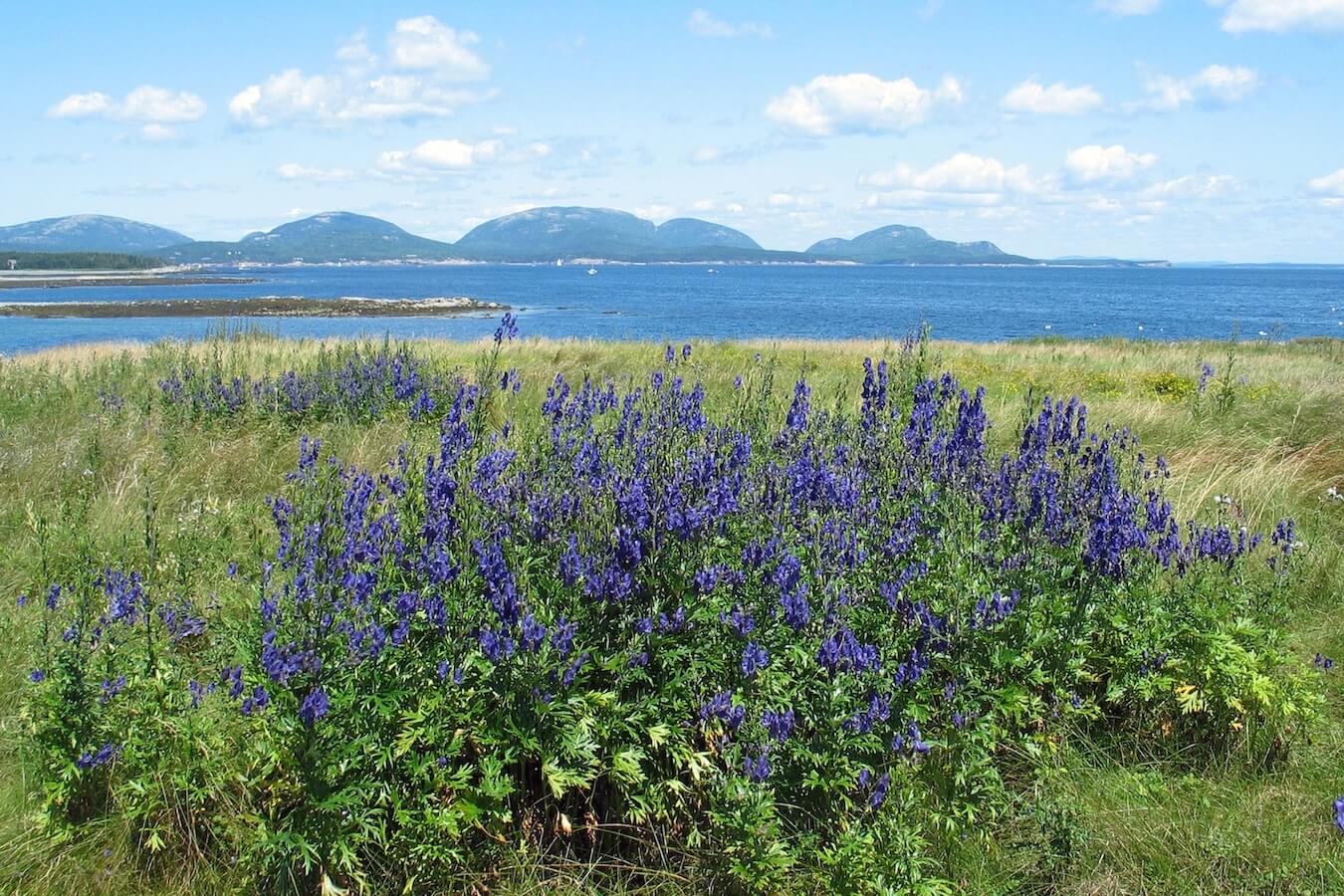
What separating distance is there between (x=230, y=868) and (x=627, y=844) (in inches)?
52.1

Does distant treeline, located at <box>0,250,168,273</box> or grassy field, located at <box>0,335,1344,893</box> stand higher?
distant treeline, located at <box>0,250,168,273</box>

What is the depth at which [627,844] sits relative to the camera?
3279mm

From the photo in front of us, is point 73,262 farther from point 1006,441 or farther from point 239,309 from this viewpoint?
point 1006,441

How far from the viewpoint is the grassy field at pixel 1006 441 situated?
3084 millimetres

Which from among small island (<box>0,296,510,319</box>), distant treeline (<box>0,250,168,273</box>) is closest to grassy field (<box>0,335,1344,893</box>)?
small island (<box>0,296,510,319</box>)

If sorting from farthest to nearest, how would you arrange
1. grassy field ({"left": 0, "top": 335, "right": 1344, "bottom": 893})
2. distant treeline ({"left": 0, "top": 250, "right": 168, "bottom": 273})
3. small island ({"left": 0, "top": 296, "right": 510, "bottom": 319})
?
distant treeline ({"left": 0, "top": 250, "right": 168, "bottom": 273})
small island ({"left": 0, "top": 296, "right": 510, "bottom": 319})
grassy field ({"left": 0, "top": 335, "right": 1344, "bottom": 893})

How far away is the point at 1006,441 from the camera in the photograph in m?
8.62

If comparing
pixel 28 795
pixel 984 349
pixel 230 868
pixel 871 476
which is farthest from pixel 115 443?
pixel 984 349

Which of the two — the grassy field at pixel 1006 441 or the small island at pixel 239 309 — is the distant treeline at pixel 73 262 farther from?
the grassy field at pixel 1006 441

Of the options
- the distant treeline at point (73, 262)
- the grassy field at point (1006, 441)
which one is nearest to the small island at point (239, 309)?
the grassy field at point (1006, 441)

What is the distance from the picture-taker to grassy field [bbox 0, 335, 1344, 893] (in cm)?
308

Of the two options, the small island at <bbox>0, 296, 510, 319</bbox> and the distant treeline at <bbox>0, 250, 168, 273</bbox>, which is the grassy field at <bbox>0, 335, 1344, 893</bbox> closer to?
the small island at <bbox>0, 296, 510, 319</bbox>

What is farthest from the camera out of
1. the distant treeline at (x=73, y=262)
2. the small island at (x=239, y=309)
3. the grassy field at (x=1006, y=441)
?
the distant treeline at (x=73, y=262)

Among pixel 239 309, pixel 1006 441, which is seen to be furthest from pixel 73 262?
pixel 1006 441
